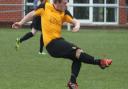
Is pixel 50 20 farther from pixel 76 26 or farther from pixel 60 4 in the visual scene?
pixel 76 26

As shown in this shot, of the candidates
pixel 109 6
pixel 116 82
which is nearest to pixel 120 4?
pixel 109 6

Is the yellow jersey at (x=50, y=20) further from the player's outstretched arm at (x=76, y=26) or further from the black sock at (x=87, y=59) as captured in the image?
the black sock at (x=87, y=59)

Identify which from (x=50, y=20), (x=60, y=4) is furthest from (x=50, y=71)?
(x=60, y=4)

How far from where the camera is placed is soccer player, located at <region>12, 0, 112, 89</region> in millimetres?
9648

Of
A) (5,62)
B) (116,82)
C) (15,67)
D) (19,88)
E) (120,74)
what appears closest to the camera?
(19,88)

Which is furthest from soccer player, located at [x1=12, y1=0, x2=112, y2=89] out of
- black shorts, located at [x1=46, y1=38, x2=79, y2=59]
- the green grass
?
the green grass

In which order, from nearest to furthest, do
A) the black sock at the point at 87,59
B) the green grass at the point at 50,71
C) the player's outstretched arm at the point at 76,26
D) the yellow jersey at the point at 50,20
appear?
1. the black sock at the point at 87,59
2. the player's outstretched arm at the point at 76,26
3. the yellow jersey at the point at 50,20
4. the green grass at the point at 50,71

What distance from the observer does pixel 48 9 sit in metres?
10.0

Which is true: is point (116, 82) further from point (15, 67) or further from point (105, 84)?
point (15, 67)

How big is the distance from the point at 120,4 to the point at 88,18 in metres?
2.18

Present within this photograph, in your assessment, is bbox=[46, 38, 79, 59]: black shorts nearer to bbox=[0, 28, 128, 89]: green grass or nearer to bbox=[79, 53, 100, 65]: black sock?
bbox=[79, 53, 100, 65]: black sock

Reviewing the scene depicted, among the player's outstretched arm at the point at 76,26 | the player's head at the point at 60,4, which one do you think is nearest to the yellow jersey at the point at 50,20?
the player's head at the point at 60,4

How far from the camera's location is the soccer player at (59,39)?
9.65 m

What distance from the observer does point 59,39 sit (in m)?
9.87
